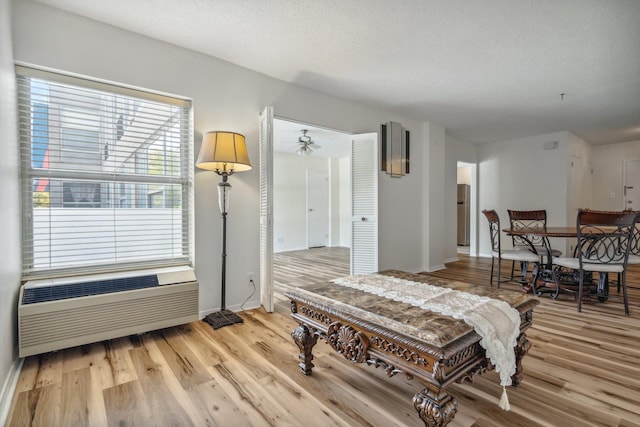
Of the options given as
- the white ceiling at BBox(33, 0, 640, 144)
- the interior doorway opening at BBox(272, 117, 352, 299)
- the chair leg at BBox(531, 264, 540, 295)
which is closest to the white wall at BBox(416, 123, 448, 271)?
the white ceiling at BBox(33, 0, 640, 144)

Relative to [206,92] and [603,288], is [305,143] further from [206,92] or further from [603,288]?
[603,288]

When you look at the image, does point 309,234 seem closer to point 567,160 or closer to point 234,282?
point 234,282

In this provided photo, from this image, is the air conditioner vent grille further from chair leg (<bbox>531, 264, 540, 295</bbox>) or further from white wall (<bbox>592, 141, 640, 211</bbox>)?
white wall (<bbox>592, 141, 640, 211</bbox>)

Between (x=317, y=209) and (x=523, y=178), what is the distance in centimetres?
449

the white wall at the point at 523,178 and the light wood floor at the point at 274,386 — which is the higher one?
the white wall at the point at 523,178

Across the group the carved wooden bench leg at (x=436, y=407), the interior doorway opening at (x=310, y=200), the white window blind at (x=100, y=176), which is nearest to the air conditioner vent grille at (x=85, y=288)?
the white window blind at (x=100, y=176)

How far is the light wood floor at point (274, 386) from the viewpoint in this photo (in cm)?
150

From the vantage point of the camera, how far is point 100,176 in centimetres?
245

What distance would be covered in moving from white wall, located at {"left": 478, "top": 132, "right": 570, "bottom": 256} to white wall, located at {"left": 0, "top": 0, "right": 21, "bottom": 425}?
7.03 metres

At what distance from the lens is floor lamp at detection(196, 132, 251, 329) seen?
2531mm

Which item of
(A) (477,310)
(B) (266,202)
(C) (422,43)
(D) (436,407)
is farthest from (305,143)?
(D) (436,407)

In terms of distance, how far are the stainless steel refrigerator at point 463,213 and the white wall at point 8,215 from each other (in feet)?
27.0

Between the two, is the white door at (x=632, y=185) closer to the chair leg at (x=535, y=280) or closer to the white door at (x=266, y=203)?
the chair leg at (x=535, y=280)

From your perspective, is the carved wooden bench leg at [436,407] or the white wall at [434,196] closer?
the carved wooden bench leg at [436,407]
